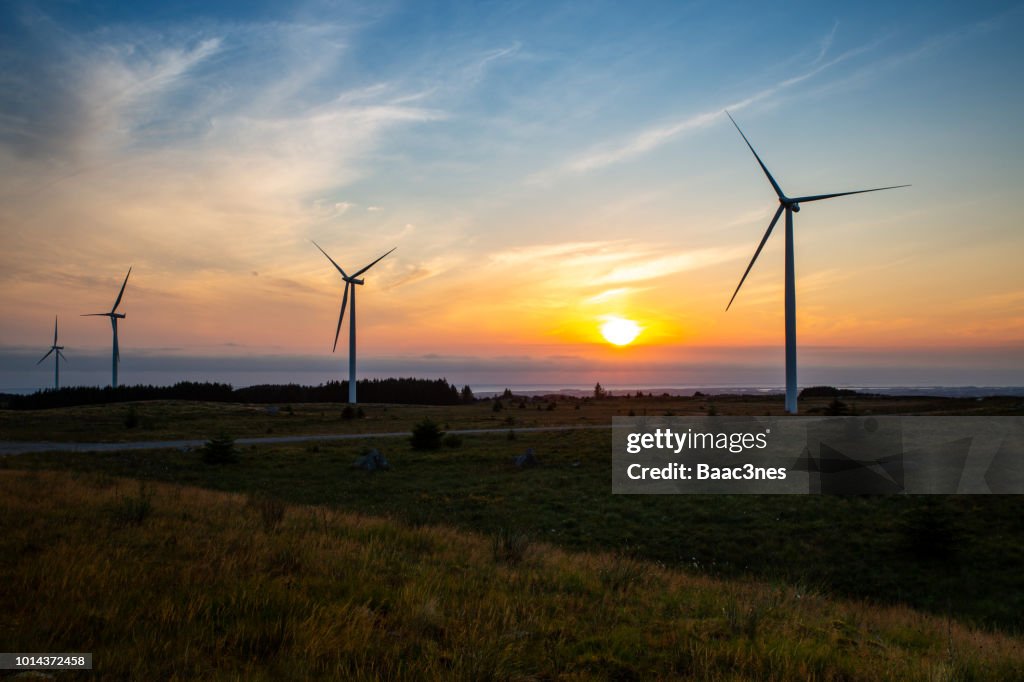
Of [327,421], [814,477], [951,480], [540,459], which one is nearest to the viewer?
[951,480]

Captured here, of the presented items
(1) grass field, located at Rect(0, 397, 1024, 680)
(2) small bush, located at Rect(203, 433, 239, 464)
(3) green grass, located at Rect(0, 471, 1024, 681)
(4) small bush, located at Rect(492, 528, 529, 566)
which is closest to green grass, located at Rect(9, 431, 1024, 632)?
(1) grass field, located at Rect(0, 397, 1024, 680)

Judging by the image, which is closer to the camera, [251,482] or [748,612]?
[748,612]

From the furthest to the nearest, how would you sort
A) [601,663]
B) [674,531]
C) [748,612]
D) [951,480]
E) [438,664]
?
[951,480]
[674,531]
[748,612]
[601,663]
[438,664]

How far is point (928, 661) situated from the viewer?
6527 millimetres

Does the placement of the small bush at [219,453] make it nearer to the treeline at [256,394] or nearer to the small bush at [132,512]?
the small bush at [132,512]

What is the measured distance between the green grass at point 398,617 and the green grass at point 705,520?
4255mm

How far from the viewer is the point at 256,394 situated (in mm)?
127500

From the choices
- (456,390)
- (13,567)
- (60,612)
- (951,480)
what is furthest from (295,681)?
(456,390)

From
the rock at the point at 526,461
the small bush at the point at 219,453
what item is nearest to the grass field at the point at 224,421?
the small bush at the point at 219,453

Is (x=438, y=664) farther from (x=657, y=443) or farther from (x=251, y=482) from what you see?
(x=657, y=443)

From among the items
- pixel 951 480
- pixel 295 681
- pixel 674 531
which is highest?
pixel 295 681

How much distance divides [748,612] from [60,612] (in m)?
A: 8.05

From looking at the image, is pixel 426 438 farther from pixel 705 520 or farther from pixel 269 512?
pixel 269 512

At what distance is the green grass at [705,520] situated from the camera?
14.3 m
